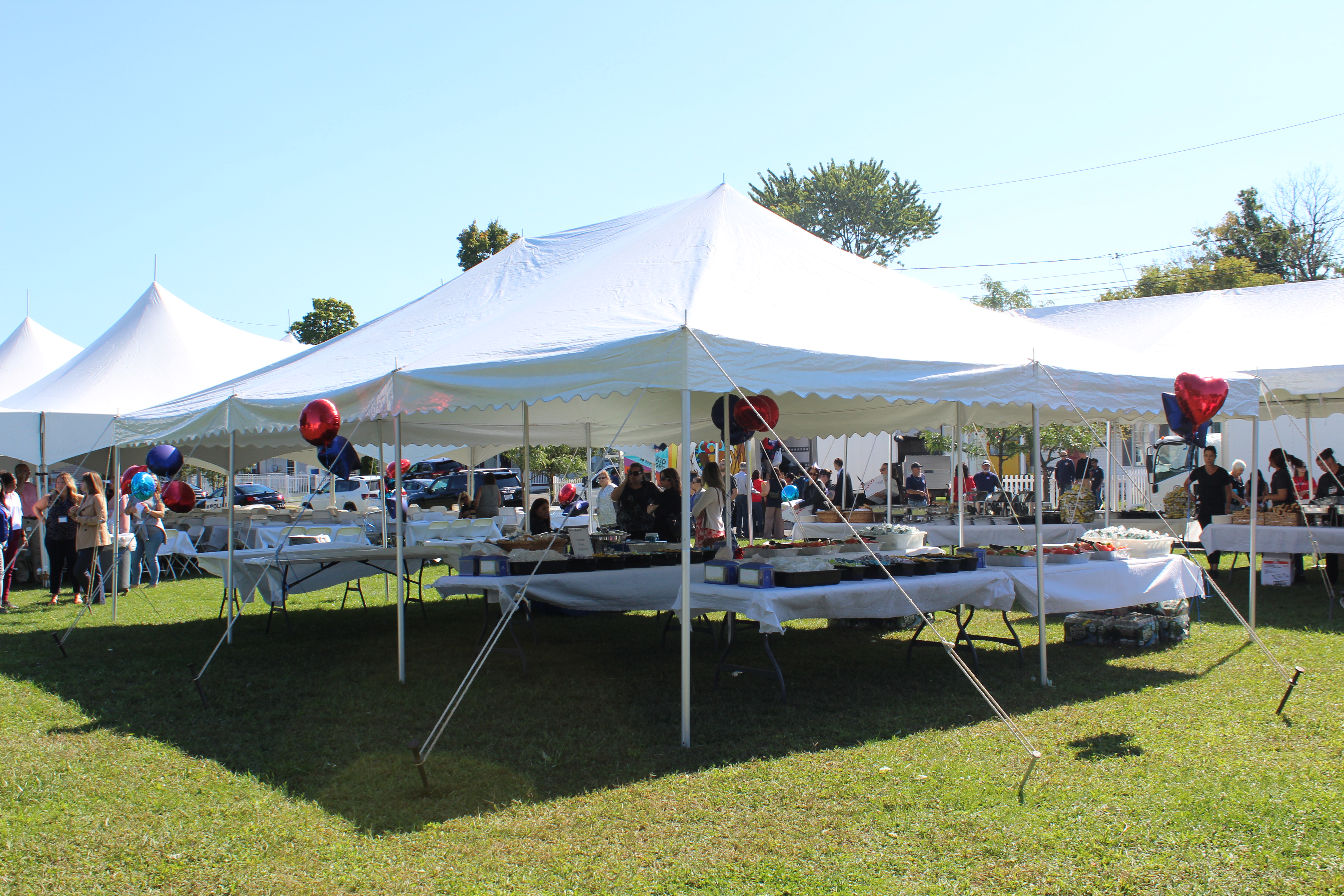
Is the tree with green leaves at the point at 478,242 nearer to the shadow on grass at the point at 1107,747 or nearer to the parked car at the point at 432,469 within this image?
the parked car at the point at 432,469

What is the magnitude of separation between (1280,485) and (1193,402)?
5.51 meters

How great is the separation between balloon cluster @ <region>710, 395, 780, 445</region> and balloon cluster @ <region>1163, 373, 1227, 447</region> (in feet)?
8.60

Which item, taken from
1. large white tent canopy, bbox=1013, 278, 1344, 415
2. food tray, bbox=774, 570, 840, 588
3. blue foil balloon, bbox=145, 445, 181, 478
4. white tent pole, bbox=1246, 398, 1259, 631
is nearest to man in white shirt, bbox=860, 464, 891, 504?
large white tent canopy, bbox=1013, 278, 1344, 415

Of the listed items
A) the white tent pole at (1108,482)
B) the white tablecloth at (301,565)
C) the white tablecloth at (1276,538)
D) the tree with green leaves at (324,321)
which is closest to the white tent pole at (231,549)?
the white tablecloth at (301,565)

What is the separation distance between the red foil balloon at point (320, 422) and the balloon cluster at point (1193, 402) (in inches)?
207

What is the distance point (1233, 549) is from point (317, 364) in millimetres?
8912

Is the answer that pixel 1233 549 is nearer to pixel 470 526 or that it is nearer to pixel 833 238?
pixel 470 526

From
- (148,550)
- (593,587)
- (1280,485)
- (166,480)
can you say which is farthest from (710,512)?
(148,550)

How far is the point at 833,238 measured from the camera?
45.0m

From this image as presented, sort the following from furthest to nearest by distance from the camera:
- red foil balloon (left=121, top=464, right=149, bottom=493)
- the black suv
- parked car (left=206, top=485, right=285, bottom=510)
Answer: the black suv
parked car (left=206, top=485, right=285, bottom=510)
red foil balloon (left=121, top=464, right=149, bottom=493)

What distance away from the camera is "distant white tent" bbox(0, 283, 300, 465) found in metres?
12.4

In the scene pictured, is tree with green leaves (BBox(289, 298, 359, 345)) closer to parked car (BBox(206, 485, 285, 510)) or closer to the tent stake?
parked car (BBox(206, 485, 285, 510))

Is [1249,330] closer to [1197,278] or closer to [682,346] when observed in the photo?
[682,346]

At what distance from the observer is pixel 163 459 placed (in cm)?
814
